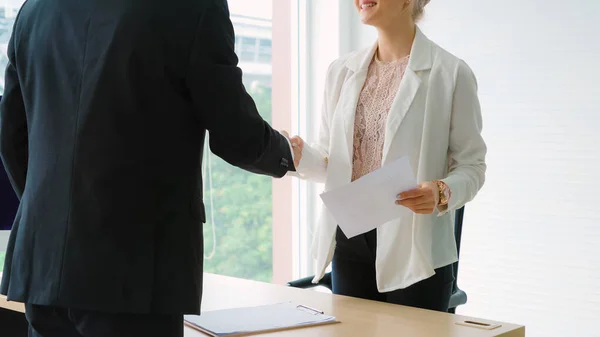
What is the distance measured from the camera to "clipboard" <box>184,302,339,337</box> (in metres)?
1.79

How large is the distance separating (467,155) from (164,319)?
127 cm

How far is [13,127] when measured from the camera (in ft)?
5.12

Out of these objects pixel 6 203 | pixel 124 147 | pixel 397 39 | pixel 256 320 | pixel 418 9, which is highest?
pixel 418 9

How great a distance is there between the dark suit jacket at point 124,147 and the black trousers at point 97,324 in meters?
0.03

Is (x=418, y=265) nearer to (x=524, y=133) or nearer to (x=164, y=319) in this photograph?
(x=164, y=319)

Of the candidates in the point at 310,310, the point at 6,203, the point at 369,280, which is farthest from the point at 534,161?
the point at 6,203

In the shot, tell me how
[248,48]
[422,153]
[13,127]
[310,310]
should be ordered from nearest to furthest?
[13,127], [310,310], [422,153], [248,48]

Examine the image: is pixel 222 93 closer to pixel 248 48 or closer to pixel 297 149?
pixel 297 149

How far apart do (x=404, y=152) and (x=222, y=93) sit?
1059 millimetres

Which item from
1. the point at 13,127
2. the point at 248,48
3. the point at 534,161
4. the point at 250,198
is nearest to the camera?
the point at 13,127

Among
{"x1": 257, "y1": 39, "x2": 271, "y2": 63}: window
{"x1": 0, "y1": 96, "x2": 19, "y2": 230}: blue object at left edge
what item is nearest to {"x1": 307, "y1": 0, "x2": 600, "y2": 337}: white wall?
{"x1": 257, "y1": 39, "x2": 271, "y2": 63}: window

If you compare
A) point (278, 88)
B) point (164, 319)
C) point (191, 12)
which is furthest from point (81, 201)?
point (278, 88)

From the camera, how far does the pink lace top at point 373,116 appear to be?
2.38 m

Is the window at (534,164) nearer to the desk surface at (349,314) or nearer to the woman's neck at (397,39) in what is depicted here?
the woman's neck at (397,39)
